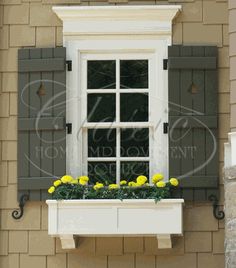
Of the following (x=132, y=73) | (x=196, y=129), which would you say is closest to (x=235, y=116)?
(x=196, y=129)

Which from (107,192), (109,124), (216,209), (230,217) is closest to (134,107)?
(109,124)

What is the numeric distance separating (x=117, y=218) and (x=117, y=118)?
1.04 metres

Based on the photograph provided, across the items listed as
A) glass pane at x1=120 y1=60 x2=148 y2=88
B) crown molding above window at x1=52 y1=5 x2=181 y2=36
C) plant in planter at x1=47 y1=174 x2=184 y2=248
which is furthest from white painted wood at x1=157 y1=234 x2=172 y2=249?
crown molding above window at x1=52 y1=5 x2=181 y2=36

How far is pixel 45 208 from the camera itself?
30.7 ft

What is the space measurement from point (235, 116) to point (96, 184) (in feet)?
4.67

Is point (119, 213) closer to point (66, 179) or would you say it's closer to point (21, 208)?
point (66, 179)

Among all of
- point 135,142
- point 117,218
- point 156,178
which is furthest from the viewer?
point 135,142

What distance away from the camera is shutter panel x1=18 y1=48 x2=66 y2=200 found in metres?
9.35

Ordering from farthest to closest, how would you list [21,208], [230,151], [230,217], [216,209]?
[21,208], [216,209], [230,151], [230,217]

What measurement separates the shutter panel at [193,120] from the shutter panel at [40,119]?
3.39 ft

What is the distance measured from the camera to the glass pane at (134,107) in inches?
374

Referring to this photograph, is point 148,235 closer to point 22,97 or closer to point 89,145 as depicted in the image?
point 89,145

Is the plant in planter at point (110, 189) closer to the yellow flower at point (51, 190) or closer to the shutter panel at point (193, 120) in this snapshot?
the yellow flower at point (51, 190)

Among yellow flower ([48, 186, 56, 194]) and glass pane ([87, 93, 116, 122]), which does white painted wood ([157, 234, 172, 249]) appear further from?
glass pane ([87, 93, 116, 122])
